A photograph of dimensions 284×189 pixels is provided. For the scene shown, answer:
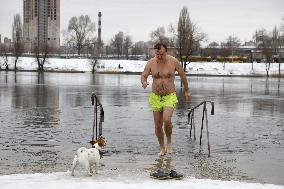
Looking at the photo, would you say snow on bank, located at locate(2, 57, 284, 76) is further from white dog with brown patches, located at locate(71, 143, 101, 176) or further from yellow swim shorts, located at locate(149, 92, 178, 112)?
white dog with brown patches, located at locate(71, 143, 101, 176)

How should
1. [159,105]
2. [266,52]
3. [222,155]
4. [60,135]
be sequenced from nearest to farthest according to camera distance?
[159,105]
[222,155]
[60,135]
[266,52]

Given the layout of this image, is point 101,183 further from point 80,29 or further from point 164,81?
point 80,29

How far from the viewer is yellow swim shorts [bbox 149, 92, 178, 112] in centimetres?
927

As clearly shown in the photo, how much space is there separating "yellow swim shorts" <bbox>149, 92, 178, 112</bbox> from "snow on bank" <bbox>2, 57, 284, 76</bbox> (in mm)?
81087

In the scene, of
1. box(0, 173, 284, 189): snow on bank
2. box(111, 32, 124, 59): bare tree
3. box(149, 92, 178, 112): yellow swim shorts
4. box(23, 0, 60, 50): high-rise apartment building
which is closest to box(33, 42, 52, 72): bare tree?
box(111, 32, 124, 59): bare tree

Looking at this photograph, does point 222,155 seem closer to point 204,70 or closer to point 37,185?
point 37,185

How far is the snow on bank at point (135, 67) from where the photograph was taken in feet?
308

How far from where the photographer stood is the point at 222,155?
32.9 ft

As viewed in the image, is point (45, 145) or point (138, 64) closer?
point (45, 145)

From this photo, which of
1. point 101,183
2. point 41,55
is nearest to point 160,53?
point 101,183

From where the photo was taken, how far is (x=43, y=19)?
185m

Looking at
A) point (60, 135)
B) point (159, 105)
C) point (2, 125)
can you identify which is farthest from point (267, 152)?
point (2, 125)

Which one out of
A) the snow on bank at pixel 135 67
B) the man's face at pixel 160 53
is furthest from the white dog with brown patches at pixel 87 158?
the snow on bank at pixel 135 67

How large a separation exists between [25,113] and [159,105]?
9190 mm
